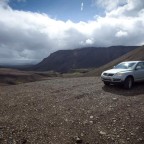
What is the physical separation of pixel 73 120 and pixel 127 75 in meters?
7.72

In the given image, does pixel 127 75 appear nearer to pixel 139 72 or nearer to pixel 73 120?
pixel 139 72

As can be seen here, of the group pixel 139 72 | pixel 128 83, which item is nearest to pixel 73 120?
pixel 128 83

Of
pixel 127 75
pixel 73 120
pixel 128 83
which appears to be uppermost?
pixel 127 75

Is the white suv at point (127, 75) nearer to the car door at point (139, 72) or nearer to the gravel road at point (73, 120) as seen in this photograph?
the car door at point (139, 72)

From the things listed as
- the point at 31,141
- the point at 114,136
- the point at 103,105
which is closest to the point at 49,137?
the point at 31,141

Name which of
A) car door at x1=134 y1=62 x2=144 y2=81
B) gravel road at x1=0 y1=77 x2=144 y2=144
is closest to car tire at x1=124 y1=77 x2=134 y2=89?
car door at x1=134 y1=62 x2=144 y2=81

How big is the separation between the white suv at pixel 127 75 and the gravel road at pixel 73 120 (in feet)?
10.2

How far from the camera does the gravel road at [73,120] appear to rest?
627cm

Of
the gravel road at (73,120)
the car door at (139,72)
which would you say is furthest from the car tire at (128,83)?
the gravel road at (73,120)

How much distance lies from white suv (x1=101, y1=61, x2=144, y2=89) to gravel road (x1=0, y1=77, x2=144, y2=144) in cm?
312

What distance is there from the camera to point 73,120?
7703 millimetres

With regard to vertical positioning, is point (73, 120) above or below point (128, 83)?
below

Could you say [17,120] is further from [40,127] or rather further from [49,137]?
[49,137]

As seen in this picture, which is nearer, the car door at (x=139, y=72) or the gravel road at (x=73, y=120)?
the gravel road at (x=73, y=120)
